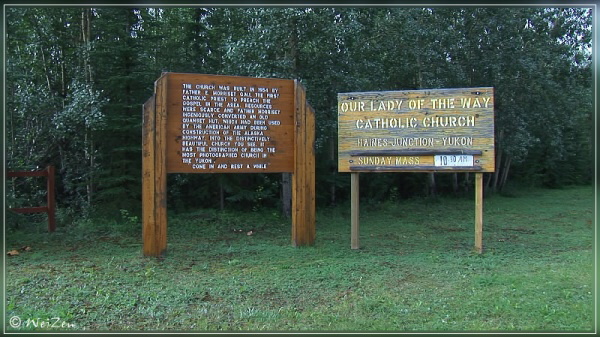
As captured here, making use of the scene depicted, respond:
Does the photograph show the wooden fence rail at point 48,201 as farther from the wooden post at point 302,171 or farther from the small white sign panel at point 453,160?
the small white sign panel at point 453,160

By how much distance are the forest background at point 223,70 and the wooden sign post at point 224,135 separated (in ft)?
10.1

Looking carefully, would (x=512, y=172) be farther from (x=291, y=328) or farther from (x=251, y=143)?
(x=291, y=328)

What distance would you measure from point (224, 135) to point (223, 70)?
16.2ft

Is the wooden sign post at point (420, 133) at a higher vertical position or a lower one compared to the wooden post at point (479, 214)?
higher

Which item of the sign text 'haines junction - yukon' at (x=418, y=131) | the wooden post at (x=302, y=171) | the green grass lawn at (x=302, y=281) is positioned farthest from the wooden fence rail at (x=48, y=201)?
the sign text 'haines junction - yukon' at (x=418, y=131)

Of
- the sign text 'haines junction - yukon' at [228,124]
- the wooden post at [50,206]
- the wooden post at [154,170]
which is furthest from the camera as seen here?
the wooden post at [50,206]

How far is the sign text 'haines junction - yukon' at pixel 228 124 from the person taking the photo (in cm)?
771

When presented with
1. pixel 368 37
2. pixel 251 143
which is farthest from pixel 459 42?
pixel 251 143

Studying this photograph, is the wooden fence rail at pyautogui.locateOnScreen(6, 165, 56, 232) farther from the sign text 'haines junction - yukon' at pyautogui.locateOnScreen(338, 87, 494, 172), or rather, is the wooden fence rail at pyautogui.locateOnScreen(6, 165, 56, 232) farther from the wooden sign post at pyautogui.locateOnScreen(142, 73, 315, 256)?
the sign text 'haines junction - yukon' at pyautogui.locateOnScreen(338, 87, 494, 172)

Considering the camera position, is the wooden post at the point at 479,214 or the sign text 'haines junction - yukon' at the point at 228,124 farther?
the wooden post at the point at 479,214

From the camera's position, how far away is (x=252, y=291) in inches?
225

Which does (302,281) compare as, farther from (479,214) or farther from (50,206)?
(50,206)

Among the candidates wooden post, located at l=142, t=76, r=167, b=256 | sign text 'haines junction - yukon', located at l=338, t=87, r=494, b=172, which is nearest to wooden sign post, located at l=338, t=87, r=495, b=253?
sign text 'haines junction - yukon', located at l=338, t=87, r=494, b=172

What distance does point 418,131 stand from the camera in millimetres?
8031
